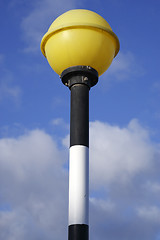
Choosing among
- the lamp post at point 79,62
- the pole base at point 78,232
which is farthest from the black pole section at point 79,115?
the pole base at point 78,232

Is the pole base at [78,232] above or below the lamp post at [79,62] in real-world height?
below

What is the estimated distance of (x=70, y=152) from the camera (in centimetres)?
783

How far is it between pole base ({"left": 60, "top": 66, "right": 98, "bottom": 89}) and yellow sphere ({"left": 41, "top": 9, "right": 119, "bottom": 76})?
86 mm

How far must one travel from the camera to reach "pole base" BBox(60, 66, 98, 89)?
8.21 metres

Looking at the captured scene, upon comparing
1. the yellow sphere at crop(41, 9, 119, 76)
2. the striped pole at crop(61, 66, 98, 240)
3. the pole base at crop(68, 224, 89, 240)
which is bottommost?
the pole base at crop(68, 224, 89, 240)

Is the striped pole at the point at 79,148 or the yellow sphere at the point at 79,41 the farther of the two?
the yellow sphere at the point at 79,41

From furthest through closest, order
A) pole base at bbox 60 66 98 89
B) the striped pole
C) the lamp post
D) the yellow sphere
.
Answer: pole base at bbox 60 66 98 89, the yellow sphere, the lamp post, the striped pole

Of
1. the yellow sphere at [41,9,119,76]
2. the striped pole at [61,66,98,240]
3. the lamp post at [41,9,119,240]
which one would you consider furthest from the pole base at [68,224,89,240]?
the yellow sphere at [41,9,119,76]

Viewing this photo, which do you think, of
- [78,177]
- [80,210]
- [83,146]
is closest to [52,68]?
[83,146]

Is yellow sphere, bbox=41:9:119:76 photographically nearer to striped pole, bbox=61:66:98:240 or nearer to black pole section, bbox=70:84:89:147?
striped pole, bbox=61:66:98:240

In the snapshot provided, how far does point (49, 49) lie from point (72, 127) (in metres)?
1.74

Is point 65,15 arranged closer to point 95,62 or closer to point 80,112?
Answer: point 95,62

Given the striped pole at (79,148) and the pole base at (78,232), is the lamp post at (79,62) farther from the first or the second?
the pole base at (78,232)

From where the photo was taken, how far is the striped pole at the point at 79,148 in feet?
23.7
